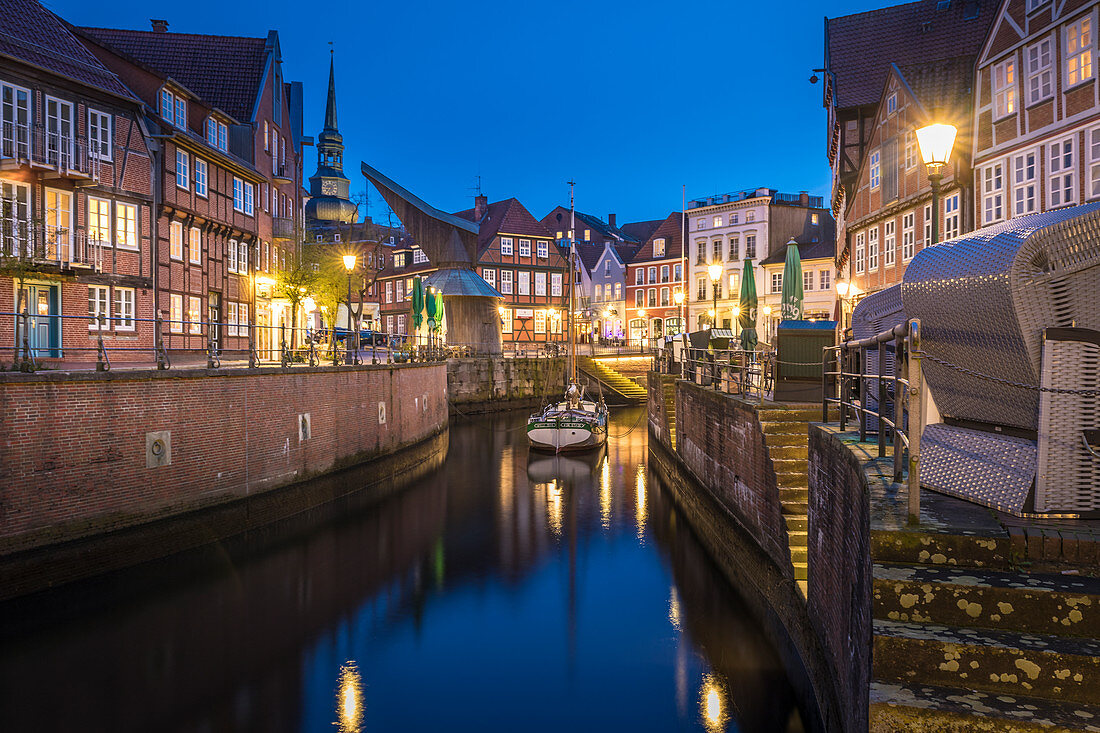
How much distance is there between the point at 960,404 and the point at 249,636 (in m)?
10.4

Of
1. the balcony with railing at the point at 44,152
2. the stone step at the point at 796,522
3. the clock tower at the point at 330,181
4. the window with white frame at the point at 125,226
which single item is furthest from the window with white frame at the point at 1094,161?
the clock tower at the point at 330,181

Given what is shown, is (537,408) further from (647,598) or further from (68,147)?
(647,598)

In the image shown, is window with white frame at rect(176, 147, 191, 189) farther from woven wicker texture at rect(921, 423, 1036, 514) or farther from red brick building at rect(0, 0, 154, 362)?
woven wicker texture at rect(921, 423, 1036, 514)

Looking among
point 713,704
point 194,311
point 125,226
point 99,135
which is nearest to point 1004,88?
point 713,704

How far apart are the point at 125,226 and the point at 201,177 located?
200 inches

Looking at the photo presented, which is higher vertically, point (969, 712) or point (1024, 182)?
point (1024, 182)

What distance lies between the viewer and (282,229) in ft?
123

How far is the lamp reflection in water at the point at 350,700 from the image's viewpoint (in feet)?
30.5

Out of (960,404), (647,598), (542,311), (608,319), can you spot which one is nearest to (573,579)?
(647,598)

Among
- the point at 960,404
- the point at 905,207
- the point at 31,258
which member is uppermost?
the point at 905,207

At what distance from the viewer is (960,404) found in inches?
245

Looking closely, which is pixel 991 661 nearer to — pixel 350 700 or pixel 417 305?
pixel 350 700

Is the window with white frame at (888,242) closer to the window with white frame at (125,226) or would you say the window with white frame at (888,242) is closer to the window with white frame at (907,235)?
the window with white frame at (907,235)

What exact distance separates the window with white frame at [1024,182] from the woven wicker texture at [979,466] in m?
17.4
